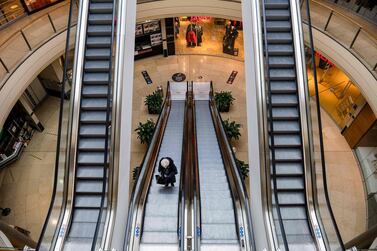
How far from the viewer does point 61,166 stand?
657 cm

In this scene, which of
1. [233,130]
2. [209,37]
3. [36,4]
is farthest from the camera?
[209,37]

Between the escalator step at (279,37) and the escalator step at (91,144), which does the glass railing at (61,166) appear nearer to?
the escalator step at (91,144)

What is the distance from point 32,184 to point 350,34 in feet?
37.9

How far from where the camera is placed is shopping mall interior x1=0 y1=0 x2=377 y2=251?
21.1 feet

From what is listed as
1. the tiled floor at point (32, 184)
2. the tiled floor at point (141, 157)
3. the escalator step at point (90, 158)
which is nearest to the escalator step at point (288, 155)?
the escalator step at point (90, 158)

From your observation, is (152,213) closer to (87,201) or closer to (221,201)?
(87,201)

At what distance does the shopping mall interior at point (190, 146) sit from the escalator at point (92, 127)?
29mm

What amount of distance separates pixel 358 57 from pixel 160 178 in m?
6.82

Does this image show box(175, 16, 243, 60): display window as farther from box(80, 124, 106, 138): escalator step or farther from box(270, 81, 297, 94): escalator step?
box(80, 124, 106, 138): escalator step

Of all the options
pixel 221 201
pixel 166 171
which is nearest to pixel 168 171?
pixel 166 171

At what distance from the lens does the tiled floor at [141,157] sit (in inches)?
399

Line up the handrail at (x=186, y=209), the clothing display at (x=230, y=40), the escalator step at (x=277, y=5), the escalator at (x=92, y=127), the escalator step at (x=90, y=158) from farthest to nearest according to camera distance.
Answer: the clothing display at (x=230, y=40) < the escalator step at (x=277, y=5) < the escalator step at (x=90, y=158) < the escalator at (x=92, y=127) < the handrail at (x=186, y=209)

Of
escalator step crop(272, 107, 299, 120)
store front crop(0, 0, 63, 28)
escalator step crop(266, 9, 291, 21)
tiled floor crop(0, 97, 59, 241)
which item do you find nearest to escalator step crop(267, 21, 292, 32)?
escalator step crop(266, 9, 291, 21)

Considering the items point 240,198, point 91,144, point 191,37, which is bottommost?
point 240,198
